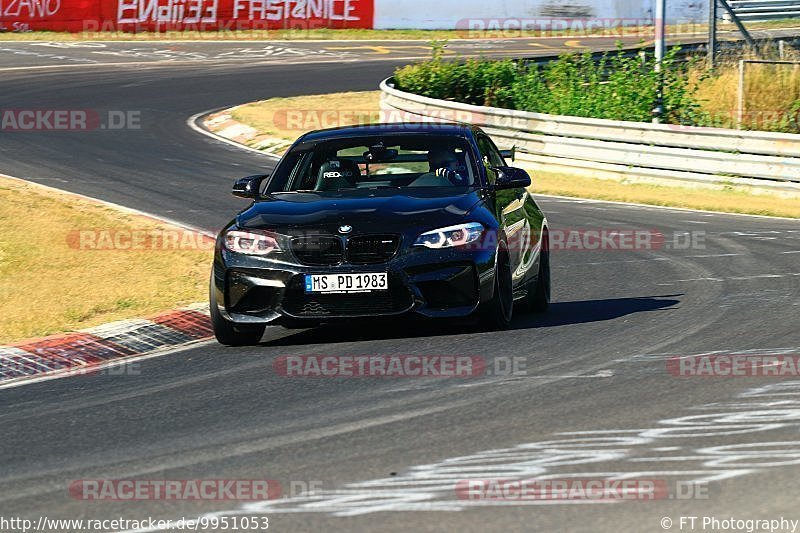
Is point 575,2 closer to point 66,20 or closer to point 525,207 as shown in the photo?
point 66,20

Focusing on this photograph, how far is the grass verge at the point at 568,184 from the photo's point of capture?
1909 centimetres

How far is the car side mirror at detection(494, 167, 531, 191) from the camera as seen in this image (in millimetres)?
10773

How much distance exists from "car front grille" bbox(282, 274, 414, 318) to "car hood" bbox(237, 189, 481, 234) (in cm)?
39

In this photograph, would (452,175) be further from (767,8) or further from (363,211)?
(767,8)

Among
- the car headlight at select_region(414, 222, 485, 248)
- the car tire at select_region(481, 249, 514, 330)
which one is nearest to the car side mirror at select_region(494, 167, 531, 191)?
the car tire at select_region(481, 249, 514, 330)

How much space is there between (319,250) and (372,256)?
353mm

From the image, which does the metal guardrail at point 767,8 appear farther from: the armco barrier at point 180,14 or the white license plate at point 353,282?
the white license plate at point 353,282

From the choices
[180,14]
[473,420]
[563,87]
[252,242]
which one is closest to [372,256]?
[252,242]

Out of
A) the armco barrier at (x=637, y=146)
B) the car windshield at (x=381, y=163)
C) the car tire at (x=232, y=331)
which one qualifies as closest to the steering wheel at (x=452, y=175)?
the car windshield at (x=381, y=163)

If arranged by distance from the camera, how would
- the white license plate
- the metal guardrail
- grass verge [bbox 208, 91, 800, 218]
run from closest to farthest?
the white license plate < grass verge [bbox 208, 91, 800, 218] < the metal guardrail

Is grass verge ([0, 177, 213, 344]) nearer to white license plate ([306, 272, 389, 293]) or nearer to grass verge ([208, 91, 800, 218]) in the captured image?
white license plate ([306, 272, 389, 293])

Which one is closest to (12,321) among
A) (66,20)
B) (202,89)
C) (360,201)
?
(360,201)

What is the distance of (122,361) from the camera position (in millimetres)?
10055

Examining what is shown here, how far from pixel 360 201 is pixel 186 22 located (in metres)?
37.6
